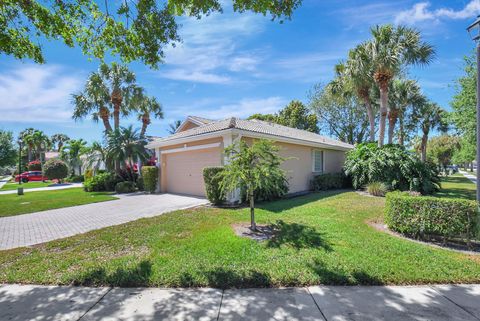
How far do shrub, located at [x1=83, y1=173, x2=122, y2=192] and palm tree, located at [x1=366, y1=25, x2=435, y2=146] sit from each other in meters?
18.7

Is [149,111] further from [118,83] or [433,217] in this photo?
[433,217]

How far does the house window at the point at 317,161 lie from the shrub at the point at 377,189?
11.3 ft

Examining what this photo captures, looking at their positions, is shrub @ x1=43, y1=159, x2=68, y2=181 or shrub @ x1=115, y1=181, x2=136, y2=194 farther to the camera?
shrub @ x1=43, y1=159, x2=68, y2=181

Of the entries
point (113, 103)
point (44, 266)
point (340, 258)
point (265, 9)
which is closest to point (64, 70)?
point (44, 266)

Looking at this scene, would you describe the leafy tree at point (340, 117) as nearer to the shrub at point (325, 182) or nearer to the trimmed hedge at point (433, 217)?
the shrub at point (325, 182)

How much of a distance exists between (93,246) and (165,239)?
1617mm

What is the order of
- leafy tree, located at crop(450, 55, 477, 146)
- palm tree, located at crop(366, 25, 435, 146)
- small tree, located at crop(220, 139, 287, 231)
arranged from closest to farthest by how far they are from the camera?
small tree, located at crop(220, 139, 287, 231) → leafy tree, located at crop(450, 55, 477, 146) → palm tree, located at crop(366, 25, 435, 146)

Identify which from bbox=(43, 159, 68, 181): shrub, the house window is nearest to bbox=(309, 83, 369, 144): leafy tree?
the house window

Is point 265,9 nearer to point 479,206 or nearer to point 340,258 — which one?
point 340,258

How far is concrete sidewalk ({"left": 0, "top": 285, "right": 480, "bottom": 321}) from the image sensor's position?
3.07 m

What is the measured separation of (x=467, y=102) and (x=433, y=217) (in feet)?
29.2

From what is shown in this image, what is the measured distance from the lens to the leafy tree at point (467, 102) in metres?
10.8

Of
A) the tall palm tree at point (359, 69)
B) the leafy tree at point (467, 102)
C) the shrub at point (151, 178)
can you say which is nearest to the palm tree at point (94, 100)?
the shrub at point (151, 178)

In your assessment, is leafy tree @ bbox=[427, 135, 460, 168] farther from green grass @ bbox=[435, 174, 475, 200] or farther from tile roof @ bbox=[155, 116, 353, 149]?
tile roof @ bbox=[155, 116, 353, 149]
